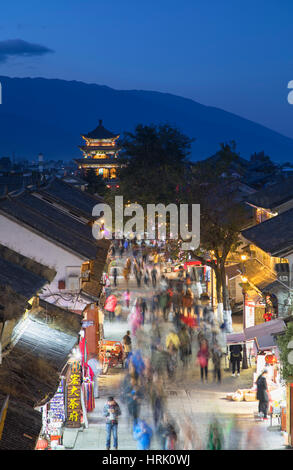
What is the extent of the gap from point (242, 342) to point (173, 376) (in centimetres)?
251

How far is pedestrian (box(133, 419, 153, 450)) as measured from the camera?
621 inches

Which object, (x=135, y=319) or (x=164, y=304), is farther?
(x=164, y=304)

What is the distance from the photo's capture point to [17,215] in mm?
27703

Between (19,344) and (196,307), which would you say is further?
(196,307)

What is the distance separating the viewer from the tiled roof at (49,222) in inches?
1092

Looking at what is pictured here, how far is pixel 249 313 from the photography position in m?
30.2

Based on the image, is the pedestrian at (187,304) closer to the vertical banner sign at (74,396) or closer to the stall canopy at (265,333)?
the stall canopy at (265,333)

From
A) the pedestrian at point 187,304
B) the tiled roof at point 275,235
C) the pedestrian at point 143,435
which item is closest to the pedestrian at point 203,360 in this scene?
the tiled roof at point 275,235

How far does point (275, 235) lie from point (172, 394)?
11.1 m

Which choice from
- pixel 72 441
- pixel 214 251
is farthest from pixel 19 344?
pixel 214 251

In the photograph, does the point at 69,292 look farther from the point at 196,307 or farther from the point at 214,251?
the point at 214,251

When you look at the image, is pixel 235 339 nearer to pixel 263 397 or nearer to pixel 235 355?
pixel 235 355

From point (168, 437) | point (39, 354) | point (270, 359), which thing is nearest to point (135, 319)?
point (270, 359)

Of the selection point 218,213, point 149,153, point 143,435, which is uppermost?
point 149,153
